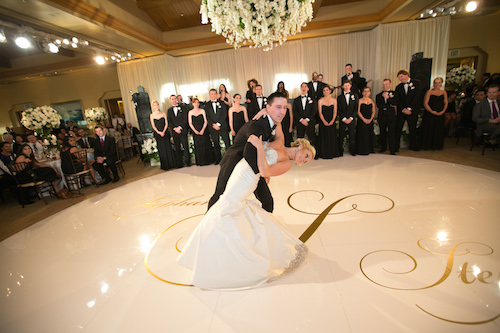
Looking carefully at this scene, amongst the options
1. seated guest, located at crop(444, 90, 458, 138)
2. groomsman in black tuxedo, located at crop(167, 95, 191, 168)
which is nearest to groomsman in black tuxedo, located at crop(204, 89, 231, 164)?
groomsman in black tuxedo, located at crop(167, 95, 191, 168)

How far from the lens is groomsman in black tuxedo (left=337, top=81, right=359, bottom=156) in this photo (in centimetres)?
623

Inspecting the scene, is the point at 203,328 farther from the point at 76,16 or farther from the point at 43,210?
the point at 76,16

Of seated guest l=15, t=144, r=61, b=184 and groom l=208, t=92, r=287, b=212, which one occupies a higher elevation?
groom l=208, t=92, r=287, b=212

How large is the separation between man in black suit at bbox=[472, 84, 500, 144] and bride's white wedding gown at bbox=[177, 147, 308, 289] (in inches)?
232

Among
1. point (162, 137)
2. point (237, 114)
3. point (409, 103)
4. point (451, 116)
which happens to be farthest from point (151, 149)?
point (451, 116)

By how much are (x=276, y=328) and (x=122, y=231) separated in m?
2.76

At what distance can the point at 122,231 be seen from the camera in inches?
146

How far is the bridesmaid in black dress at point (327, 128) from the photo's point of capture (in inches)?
247

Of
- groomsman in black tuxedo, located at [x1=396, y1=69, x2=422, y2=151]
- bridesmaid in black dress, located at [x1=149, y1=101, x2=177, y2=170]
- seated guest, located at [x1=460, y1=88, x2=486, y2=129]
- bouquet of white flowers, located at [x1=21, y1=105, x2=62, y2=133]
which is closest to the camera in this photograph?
groomsman in black tuxedo, located at [x1=396, y1=69, x2=422, y2=151]

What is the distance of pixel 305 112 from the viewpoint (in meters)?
6.42

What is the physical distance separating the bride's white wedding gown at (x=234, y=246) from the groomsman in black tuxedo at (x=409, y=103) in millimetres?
5486

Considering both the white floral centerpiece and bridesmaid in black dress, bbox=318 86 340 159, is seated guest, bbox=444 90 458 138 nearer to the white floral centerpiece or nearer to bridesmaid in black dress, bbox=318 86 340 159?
bridesmaid in black dress, bbox=318 86 340 159

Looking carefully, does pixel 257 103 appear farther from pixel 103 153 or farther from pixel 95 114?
pixel 95 114

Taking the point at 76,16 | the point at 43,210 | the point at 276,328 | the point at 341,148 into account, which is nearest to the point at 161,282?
the point at 276,328
